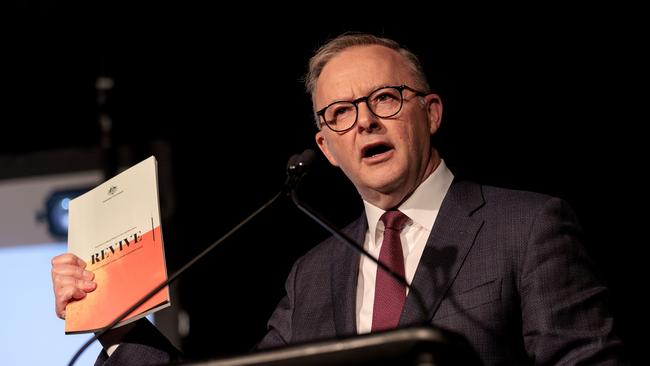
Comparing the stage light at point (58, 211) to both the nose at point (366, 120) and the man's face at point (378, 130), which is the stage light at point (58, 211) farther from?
the nose at point (366, 120)

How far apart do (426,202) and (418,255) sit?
6.9 inches

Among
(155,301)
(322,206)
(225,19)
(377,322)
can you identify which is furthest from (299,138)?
(155,301)

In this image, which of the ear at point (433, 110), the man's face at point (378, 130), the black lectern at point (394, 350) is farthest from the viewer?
the ear at point (433, 110)

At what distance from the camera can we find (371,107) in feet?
7.00

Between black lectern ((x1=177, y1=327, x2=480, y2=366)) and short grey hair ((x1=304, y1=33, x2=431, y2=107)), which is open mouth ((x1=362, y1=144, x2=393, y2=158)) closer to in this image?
short grey hair ((x1=304, y1=33, x2=431, y2=107))

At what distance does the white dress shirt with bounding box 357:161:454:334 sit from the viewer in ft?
6.64

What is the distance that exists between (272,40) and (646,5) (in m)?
1.49

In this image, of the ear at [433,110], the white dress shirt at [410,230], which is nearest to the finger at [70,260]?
the white dress shirt at [410,230]

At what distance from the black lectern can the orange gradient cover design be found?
24.2 inches

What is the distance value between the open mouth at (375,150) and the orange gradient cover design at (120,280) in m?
0.67

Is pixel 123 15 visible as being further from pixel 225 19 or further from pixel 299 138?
pixel 299 138

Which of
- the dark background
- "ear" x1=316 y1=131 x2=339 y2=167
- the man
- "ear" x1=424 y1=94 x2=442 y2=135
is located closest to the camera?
the man

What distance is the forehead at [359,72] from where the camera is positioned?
217cm

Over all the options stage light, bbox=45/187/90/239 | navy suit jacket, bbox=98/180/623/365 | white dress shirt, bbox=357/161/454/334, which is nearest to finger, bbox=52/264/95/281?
navy suit jacket, bbox=98/180/623/365
